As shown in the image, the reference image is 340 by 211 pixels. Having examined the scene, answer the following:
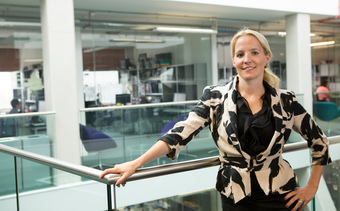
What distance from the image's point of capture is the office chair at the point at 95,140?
6.64m

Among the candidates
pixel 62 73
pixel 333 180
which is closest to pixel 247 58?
pixel 333 180

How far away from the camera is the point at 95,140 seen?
264 inches

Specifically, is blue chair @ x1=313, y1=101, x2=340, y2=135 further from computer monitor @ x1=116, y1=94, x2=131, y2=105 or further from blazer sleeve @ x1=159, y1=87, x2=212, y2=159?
blazer sleeve @ x1=159, y1=87, x2=212, y2=159

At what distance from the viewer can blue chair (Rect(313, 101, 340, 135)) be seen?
31.0ft

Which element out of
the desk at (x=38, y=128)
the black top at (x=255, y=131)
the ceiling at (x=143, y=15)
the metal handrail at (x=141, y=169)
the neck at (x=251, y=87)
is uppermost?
the ceiling at (x=143, y=15)

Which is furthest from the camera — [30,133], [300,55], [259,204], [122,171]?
[300,55]

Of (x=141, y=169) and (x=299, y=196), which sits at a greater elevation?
(x=141, y=169)

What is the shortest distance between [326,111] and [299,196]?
836cm

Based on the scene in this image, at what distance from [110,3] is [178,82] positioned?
3.47m

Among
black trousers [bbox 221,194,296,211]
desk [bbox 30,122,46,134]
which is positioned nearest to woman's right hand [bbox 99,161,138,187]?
black trousers [bbox 221,194,296,211]

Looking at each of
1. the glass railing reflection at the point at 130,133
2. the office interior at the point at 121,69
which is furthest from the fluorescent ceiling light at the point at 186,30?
the glass railing reflection at the point at 130,133

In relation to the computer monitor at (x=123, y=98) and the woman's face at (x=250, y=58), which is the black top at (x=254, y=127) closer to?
the woman's face at (x=250, y=58)

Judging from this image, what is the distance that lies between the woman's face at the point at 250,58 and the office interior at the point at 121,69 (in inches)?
73.6

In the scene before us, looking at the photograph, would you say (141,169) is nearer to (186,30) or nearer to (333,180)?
(333,180)
